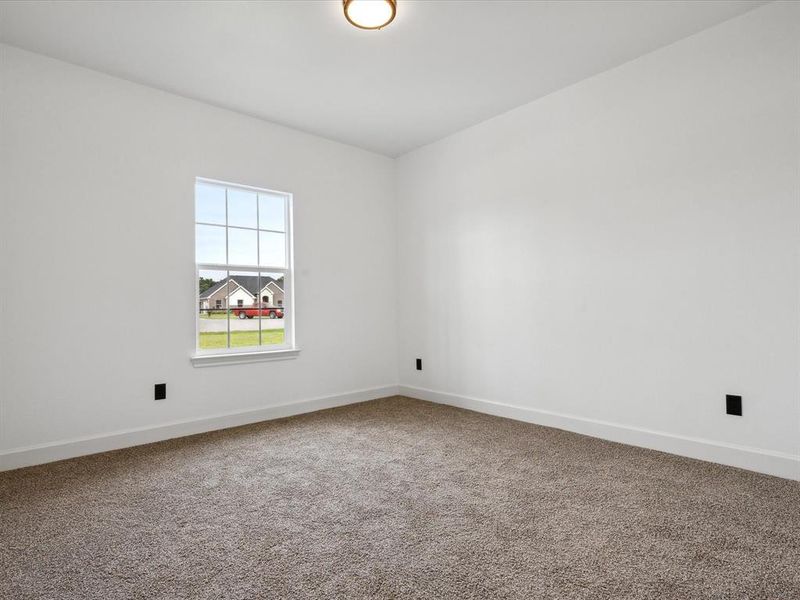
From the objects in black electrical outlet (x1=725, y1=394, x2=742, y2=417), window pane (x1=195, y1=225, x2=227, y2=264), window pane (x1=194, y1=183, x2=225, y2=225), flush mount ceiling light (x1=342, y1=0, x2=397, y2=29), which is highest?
flush mount ceiling light (x1=342, y1=0, x2=397, y2=29)

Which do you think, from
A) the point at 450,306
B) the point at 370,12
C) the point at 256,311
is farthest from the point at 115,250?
the point at 450,306

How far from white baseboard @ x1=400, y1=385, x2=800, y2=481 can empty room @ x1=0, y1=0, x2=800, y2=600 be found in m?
0.02

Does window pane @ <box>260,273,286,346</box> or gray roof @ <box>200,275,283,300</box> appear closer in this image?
gray roof @ <box>200,275,283,300</box>

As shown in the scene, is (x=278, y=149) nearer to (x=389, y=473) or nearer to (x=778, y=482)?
(x=389, y=473)

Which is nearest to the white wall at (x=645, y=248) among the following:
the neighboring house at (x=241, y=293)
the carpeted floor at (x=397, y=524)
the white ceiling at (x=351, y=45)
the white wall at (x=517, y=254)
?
the white wall at (x=517, y=254)

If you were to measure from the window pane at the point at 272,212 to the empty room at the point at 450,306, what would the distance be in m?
0.03

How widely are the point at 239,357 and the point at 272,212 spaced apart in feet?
4.42

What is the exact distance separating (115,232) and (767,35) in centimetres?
422

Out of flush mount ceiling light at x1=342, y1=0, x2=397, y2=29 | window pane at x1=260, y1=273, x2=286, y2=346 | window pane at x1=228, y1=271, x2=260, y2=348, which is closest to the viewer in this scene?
flush mount ceiling light at x1=342, y1=0, x2=397, y2=29

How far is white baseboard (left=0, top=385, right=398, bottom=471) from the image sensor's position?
2.68m

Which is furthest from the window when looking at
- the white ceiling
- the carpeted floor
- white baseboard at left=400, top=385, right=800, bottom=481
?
white baseboard at left=400, top=385, right=800, bottom=481

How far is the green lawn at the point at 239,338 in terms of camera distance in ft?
11.5

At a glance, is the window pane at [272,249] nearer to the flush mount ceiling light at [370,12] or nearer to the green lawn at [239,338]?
the green lawn at [239,338]

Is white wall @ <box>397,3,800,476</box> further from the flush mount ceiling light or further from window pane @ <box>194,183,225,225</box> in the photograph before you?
window pane @ <box>194,183,225,225</box>
